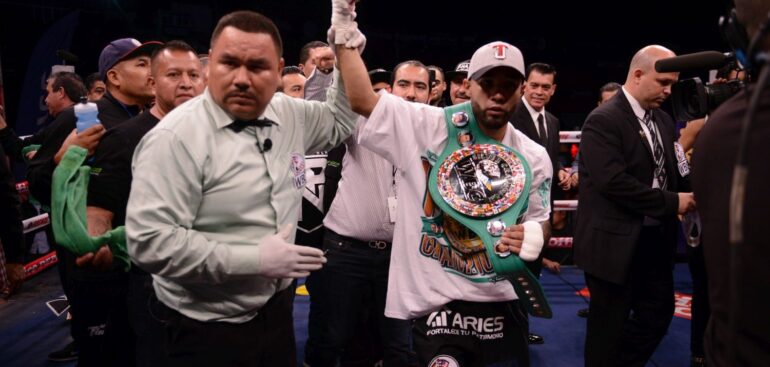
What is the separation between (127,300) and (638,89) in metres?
2.56

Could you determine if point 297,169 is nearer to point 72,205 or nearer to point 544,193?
point 72,205

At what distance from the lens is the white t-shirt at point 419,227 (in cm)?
205

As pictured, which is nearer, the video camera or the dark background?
the video camera

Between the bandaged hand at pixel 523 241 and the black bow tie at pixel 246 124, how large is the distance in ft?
2.76

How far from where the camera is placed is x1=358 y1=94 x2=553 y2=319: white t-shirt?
80.8 inches

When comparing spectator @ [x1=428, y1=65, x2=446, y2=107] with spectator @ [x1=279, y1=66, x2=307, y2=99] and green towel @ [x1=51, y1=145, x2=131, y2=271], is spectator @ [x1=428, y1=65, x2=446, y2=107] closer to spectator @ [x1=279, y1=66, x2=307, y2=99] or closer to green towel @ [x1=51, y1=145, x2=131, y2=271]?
spectator @ [x1=279, y1=66, x2=307, y2=99]

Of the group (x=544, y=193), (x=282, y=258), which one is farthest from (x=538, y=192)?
(x=282, y=258)

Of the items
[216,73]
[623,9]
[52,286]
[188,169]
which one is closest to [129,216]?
[188,169]

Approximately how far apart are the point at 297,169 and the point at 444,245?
0.59 meters

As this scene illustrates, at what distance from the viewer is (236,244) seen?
1.67 metres

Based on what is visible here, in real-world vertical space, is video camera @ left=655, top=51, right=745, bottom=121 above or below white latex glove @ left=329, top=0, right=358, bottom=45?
below

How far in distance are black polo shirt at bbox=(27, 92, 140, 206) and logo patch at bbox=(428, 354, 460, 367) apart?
5.56 ft

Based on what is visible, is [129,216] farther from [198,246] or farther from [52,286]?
[52,286]

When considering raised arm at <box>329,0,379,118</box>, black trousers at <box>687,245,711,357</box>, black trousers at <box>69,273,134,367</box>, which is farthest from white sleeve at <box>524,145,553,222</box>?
black trousers at <box>69,273,134,367</box>
